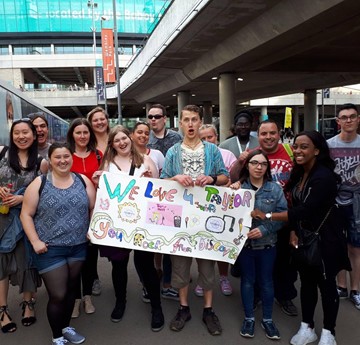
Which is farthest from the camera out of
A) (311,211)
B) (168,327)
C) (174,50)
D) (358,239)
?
(174,50)

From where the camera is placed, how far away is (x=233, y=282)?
175 inches

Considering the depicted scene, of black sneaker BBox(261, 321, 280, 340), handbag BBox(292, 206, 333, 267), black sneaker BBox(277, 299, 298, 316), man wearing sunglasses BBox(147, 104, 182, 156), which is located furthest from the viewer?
man wearing sunglasses BBox(147, 104, 182, 156)

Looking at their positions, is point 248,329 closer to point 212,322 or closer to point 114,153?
point 212,322

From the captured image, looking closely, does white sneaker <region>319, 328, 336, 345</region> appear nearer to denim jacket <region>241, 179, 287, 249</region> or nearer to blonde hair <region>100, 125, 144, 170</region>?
denim jacket <region>241, 179, 287, 249</region>


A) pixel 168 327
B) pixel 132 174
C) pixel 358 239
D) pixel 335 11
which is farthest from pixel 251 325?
pixel 335 11

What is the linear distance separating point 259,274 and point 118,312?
1521 millimetres

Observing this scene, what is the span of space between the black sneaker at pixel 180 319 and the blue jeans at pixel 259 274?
0.61m

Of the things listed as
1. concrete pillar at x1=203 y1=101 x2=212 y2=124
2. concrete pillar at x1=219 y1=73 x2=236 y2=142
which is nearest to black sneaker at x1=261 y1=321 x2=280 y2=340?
concrete pillar at x1=219 y1=73 x2=236 y2=142

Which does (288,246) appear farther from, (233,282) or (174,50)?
(174,50)

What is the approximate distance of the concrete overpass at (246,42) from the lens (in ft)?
29.3

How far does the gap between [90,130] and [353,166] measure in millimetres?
2871

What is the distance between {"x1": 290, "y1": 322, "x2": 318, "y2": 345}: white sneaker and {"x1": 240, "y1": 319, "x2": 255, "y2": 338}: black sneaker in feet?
1.17

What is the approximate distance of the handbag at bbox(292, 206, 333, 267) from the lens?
2.95 meters

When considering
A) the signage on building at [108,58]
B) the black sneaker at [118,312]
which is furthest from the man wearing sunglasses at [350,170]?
the signage on building at [108,58]
